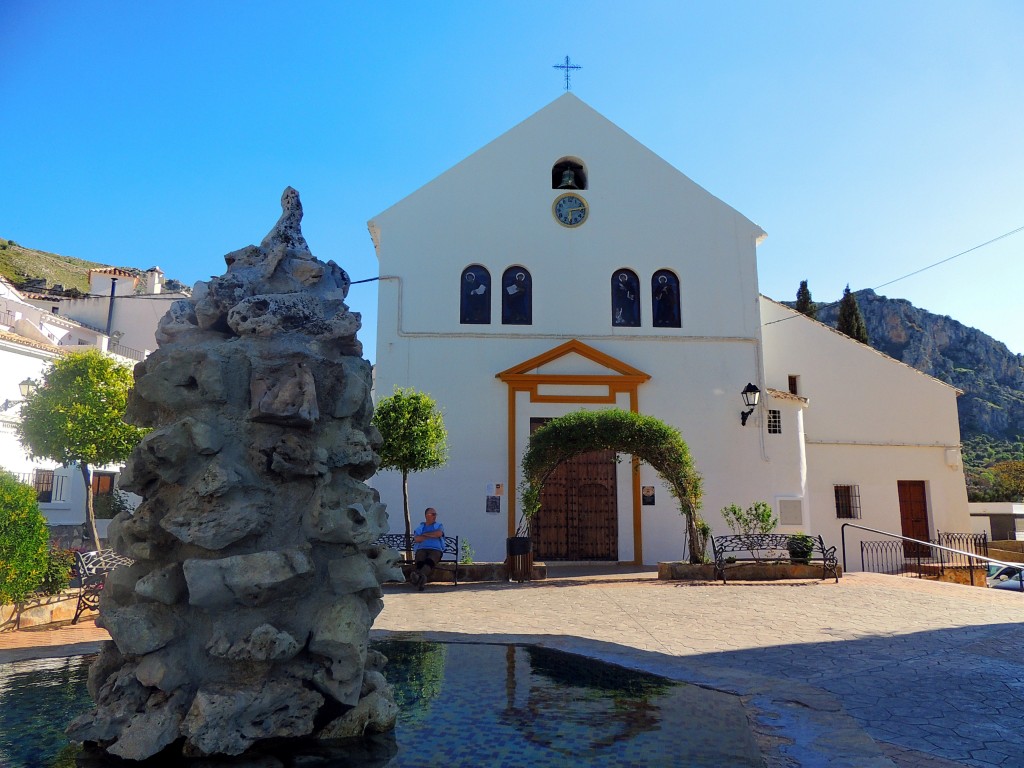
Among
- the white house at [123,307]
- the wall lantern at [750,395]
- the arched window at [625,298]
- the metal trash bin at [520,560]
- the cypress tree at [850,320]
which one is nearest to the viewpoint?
the metal trash bin at [520,560]

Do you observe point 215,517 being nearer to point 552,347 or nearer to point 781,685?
point 781,685

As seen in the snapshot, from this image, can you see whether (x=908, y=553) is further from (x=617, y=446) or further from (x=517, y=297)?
(x=517, y=297)

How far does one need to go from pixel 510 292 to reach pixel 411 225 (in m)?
3.13

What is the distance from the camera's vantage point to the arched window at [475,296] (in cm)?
1839

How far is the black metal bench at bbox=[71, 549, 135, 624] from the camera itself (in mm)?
8164

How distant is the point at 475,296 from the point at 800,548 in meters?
9.73

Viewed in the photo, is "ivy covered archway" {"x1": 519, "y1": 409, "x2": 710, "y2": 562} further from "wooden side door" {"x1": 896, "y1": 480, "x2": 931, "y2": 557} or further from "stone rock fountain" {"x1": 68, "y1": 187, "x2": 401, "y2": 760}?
Result: "wooden side door" {"x1": 896, "y1": 480, "x2": 931, "y2": 557}

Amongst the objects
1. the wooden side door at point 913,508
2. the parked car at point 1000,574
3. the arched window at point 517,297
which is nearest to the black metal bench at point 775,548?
the parked car at point 1000,574

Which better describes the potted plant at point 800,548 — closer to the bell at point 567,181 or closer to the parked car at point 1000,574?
the parked car at point 1000,574

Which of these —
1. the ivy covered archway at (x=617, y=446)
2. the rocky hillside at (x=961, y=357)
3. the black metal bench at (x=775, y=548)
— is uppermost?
the rocky hillside at (x=961, y=357)

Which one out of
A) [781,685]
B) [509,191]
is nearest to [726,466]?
[509,191]

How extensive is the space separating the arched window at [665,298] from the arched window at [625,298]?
0.45 metres

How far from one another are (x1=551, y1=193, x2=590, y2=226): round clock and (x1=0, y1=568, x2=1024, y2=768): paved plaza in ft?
32.9

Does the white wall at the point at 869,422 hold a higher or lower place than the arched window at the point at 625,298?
→ lower
